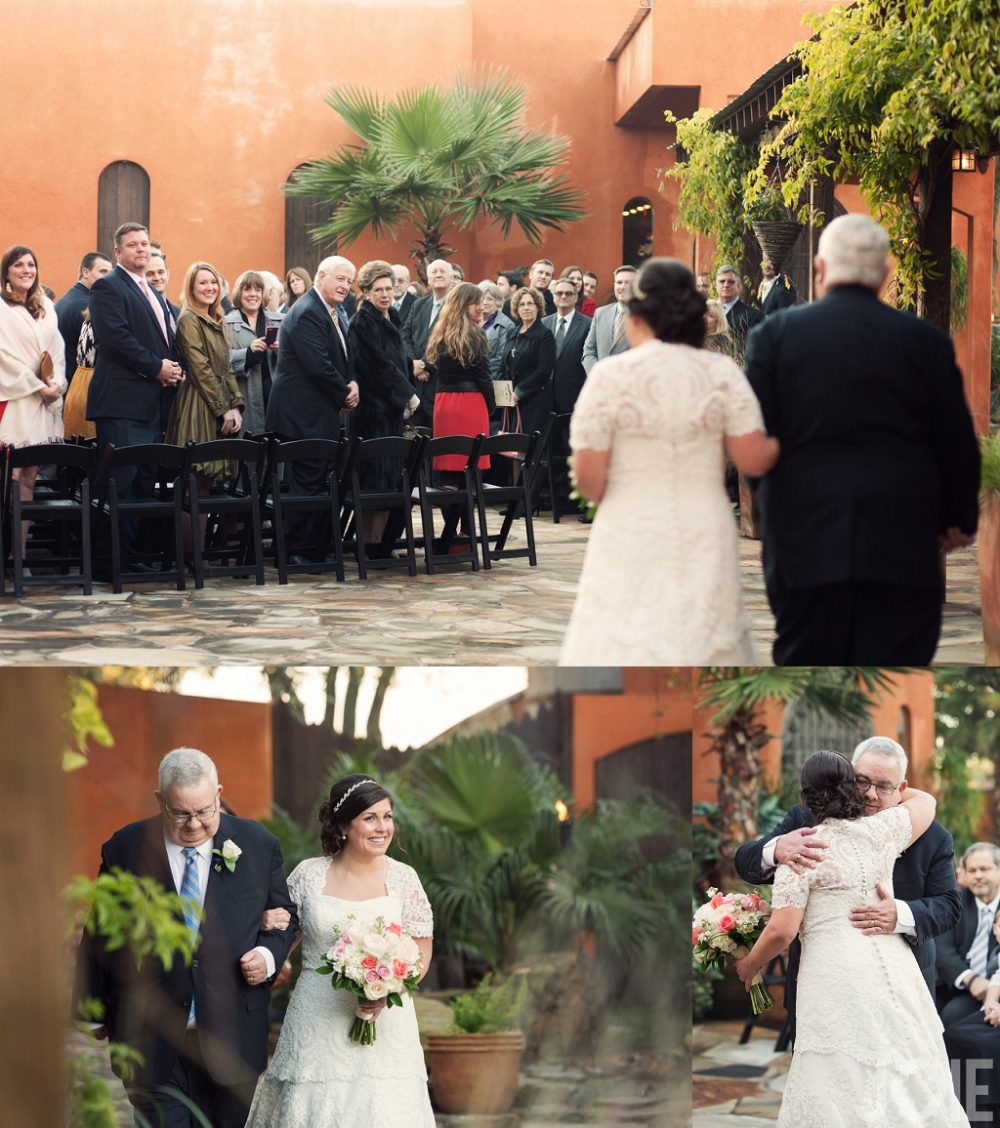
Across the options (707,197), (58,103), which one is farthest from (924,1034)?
(58,103)

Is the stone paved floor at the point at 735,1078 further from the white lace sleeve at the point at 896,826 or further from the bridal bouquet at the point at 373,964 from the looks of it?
the bridal bouquet at the point at 373,964

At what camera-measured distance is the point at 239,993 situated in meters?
4.30

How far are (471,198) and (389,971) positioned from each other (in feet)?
30.7

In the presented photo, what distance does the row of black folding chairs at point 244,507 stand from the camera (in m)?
7.93

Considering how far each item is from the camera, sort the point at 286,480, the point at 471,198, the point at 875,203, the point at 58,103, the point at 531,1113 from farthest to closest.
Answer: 1. the point at 471,198
2. the point at 58,103
3. the point at 286,480
4. the point at 875,203
5. the point at 531,1113

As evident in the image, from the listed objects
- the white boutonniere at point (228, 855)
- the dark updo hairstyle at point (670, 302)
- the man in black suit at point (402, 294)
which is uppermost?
the man in black suit at point (402, 294)

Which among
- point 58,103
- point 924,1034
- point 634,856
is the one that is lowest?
point 924,1034

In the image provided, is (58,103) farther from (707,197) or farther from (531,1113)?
(531,1113)

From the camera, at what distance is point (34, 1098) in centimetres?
260

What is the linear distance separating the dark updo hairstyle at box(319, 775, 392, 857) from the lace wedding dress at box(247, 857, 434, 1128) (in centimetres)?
6

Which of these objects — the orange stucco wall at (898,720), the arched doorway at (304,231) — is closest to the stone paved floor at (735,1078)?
the orange stucco wall at (898,720)

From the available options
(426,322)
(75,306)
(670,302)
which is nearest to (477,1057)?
(670,302)

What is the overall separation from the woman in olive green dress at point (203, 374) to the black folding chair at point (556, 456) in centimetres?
251

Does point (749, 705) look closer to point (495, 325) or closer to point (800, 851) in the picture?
point (800, 851)
